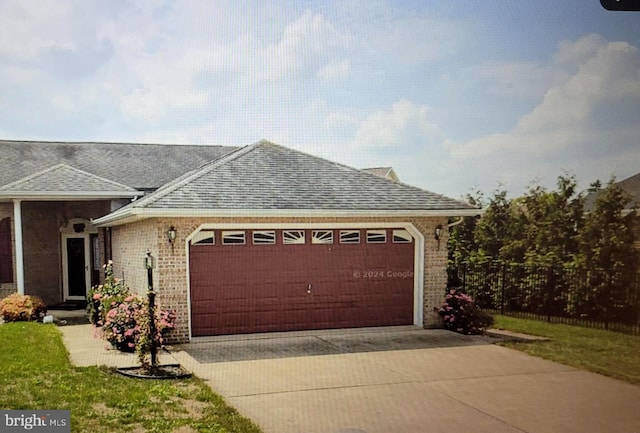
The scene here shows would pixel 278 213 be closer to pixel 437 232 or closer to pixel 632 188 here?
pixel 437 232

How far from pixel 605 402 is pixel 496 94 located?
2.23 m

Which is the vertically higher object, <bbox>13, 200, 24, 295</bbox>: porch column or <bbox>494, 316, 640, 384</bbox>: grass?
<bbox>13, 200, 24, 295</bbox>: porch column

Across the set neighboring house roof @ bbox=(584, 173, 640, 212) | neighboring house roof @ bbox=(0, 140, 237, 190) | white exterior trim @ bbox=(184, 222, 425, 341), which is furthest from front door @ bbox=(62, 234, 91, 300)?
neighboring house roof @ bbox=(584, 173, 640, 212)

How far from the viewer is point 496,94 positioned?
4141 millimetres

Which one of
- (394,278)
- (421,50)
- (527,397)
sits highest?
(421,50)

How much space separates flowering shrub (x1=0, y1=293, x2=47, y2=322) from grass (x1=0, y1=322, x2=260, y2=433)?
2.14m

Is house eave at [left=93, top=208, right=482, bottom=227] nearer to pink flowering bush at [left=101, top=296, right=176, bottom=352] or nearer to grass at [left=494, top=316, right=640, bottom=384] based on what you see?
pink flowering bush at [left=101, top=296, right=176, bottom=352]

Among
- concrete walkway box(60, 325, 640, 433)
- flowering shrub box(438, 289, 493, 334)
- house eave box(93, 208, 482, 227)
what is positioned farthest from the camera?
flowering shrub box(438, 289, 493, 334)

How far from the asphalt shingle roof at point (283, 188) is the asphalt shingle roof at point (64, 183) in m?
1.27

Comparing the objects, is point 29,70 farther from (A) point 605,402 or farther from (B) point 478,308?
(B) point 478,308

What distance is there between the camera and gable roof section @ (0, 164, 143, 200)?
697 centimetres

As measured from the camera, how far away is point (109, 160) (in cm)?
838

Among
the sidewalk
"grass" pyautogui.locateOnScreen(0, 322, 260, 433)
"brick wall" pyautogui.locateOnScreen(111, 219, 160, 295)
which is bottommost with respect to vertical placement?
the sidewalk

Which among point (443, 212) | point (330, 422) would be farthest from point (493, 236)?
point (330, 422)
